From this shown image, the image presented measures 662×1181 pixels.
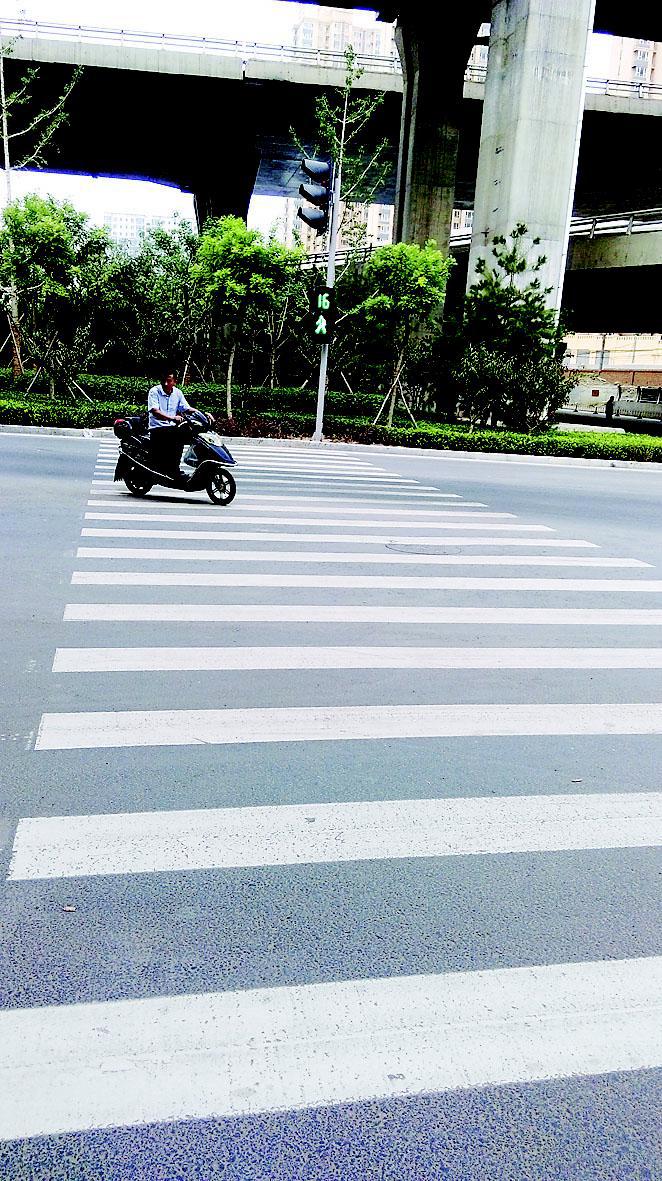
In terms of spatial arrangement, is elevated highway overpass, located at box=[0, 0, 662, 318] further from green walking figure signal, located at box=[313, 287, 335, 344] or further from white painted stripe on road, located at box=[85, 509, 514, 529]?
white painted stripe on road, located at box=[85, 509, 514, 529]

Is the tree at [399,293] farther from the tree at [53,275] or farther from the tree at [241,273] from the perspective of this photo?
the tree at [53,275]

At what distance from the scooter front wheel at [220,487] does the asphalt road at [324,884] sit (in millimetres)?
4292

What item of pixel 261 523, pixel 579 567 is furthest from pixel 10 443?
pixel 579 567

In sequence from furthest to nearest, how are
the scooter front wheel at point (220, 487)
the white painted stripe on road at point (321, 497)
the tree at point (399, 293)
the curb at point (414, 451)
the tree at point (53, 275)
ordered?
the tree at point (399, 293), the tree at point (53, 275), the curb at point (414, 451), the white painted stripe on road at point (321, 497), the scooter front wheel at point (220, 487)

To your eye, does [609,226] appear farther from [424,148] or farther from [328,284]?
[328,284]

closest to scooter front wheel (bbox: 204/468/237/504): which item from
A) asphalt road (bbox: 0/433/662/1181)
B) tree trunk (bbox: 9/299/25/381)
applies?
asphalt road (bbox: 0/433/662/1181)

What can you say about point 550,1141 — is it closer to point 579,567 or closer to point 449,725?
point 449,725

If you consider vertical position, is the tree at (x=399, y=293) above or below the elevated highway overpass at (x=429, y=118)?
below

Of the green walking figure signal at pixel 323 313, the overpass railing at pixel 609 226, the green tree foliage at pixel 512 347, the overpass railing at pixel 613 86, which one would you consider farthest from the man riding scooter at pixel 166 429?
the overpass railing at pixel 613 86

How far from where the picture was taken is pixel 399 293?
24.8 m

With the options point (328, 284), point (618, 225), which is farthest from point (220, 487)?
point (618, 225)

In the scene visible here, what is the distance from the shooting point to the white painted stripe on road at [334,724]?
4.89 m

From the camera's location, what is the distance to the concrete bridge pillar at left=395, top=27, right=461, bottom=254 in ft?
111

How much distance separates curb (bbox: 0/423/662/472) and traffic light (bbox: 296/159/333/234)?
5.59 metres
